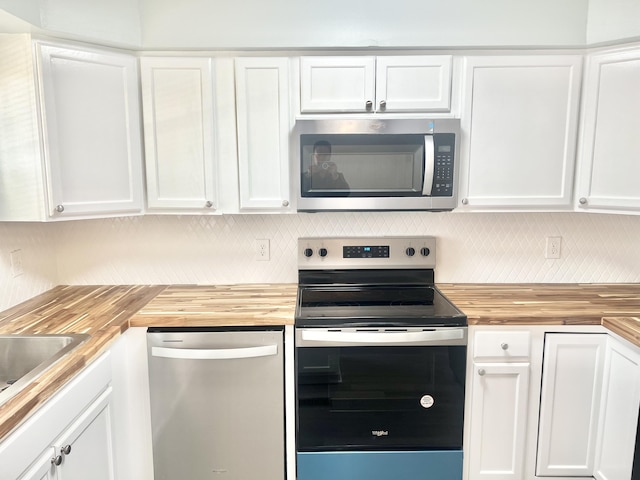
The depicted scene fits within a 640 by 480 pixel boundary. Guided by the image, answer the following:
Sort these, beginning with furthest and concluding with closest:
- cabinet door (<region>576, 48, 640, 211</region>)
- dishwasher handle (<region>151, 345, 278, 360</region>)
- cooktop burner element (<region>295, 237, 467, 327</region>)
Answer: cooktop burner element (<region>295, 237, 467, 327</region>) → cabinet door (<region>576, 48, 640, 211</region>) → dishwasher handle (<region>151, 345, 278, 360</region>)

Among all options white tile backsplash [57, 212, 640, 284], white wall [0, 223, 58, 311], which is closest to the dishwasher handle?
white tile backsplash [57, 212, 640, 284]

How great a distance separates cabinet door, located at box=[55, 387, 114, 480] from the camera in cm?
128

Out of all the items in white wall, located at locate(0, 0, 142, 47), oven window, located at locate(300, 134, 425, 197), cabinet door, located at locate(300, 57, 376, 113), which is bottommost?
oven window, located at locate(300, 134, 425, 197)

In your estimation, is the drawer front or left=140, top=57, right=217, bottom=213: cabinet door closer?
the drawer front

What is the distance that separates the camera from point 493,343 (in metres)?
1.77

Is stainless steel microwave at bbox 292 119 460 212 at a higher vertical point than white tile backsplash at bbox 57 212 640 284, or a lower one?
higher

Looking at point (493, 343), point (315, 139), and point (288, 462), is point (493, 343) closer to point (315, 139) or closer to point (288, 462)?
point (288, 462)

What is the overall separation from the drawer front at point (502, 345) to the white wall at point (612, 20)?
4.38 feet

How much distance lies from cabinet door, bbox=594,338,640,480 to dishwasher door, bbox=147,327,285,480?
4.52 ft

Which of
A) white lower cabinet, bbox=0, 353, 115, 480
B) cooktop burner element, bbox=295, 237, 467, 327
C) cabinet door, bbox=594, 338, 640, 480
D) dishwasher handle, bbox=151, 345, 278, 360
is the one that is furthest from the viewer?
cooktop burner element, bbox=295, 237, 467, 327

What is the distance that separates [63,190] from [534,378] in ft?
7.04

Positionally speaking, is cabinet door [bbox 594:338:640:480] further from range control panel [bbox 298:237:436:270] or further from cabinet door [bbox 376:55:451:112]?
cabinet door [bbox 376:55:451:112]

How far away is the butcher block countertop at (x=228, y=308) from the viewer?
163cm

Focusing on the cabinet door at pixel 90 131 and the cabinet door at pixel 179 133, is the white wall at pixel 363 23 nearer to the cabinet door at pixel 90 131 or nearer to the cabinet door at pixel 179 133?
the cabinet door at pixel 179 133
